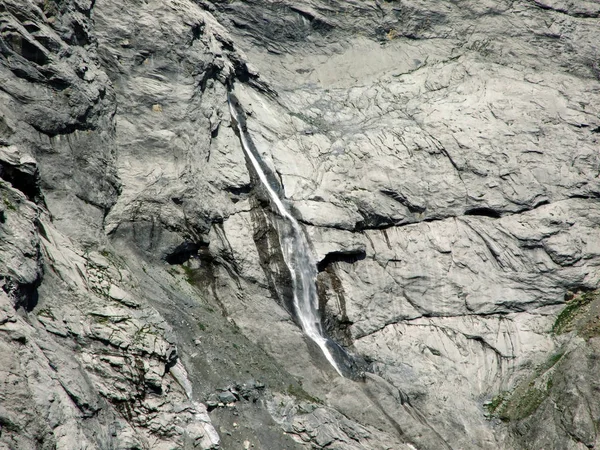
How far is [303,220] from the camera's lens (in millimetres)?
29750

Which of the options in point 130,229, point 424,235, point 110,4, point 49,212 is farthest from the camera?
point 424,235

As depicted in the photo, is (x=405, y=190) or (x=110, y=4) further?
(x=405, y=190)

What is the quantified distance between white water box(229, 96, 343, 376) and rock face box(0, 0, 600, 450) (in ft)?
1.67

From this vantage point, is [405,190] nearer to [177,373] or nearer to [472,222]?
[472,222]

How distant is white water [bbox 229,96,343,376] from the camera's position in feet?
91.2

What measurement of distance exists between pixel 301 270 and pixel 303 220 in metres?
2.65

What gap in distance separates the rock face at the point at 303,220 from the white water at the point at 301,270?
51cm

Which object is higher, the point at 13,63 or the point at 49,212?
the point at 13,63

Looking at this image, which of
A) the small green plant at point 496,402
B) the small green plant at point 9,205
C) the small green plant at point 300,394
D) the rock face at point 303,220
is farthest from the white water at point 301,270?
the small green plant at point 9,205

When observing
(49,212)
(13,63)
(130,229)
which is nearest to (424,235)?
(130,229)

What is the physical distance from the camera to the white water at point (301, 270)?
91.2 ft

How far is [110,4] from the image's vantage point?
29.3 m

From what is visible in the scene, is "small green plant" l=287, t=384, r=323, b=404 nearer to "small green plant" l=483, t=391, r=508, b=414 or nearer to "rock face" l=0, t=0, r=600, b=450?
"rock face" l=0, t=0, r=600, b=450

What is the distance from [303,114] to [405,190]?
26.7ft
